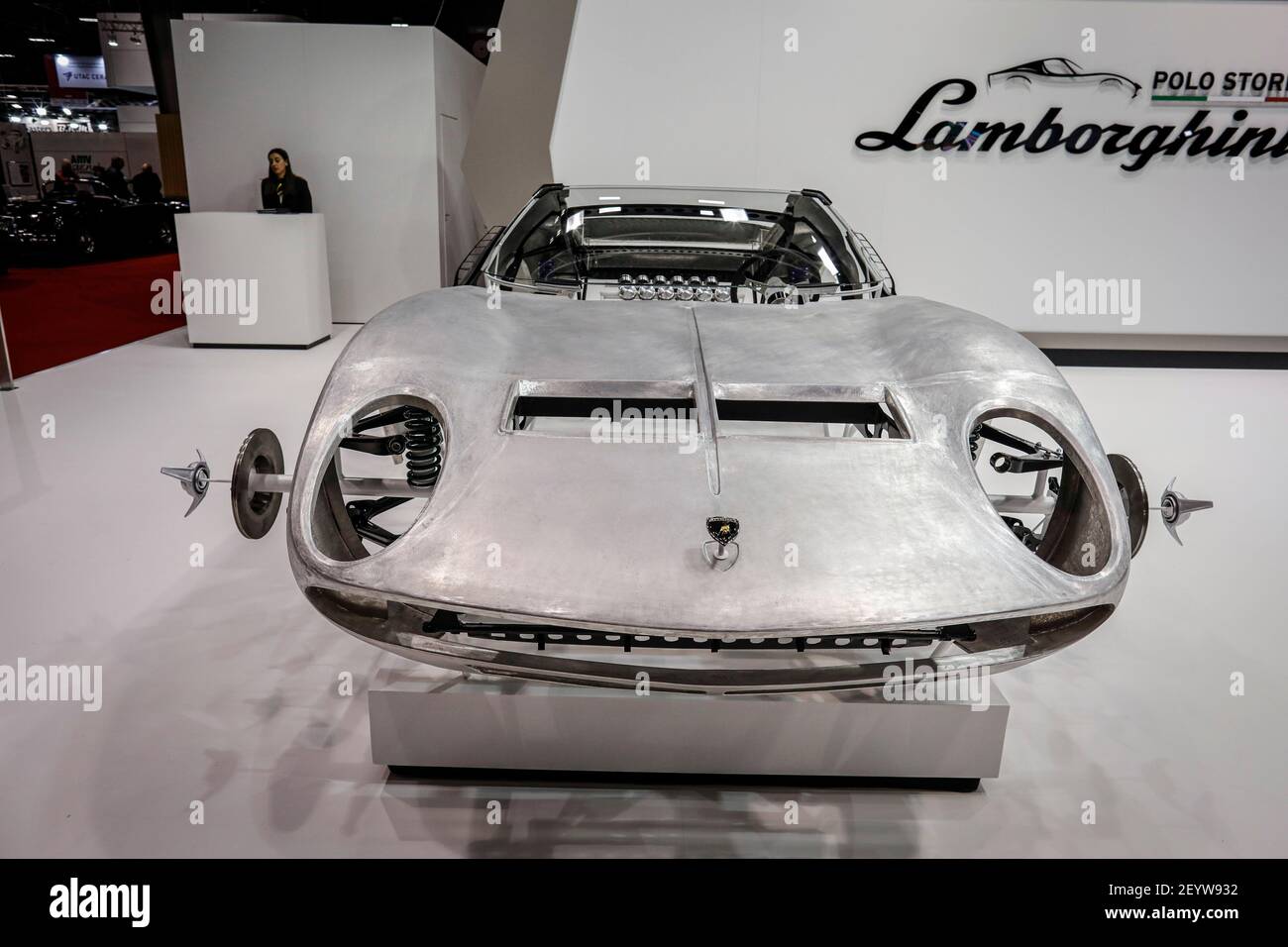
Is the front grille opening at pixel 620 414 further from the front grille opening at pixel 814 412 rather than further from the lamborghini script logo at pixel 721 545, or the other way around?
the lamborghini script logo at pixel 721 545

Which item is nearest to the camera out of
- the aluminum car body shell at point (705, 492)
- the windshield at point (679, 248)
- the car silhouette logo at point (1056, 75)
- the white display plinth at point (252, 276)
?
the aluminum car body shell at point (705, 492)

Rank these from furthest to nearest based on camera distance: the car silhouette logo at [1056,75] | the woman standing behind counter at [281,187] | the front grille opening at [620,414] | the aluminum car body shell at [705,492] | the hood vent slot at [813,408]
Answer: the woman standing behind counter at [281,187] < the car silhouette logo at [1056,75] < the hood vent slot at [813,408] < the front grille opening at [620,414] < the aluminum car body shell at [705,492]

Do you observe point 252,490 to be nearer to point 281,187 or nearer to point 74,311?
point 281,187

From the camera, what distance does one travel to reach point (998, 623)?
5.34 feet

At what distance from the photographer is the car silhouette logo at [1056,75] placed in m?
6.32

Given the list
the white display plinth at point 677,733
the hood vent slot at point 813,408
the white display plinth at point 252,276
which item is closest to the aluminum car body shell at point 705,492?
the hood vent slot at point 813,408

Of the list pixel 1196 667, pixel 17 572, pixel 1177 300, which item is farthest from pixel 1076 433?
pixel 1177 300

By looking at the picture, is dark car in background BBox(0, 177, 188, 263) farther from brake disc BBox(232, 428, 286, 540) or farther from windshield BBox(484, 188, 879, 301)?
brake disc BBox(232, 428, 286, 540)

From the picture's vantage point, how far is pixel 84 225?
10664 mm

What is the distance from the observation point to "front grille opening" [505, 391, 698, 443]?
171 cm

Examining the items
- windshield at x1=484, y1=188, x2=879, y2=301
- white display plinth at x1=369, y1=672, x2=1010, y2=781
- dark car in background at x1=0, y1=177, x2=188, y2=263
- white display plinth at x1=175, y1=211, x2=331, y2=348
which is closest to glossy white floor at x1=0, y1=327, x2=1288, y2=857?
white display plinth at x1=369, y1=672, x2=1010, y2=781

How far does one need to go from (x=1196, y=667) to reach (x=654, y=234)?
2.26 metres

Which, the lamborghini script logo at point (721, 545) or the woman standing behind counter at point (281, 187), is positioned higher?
the woman standing behind counter at point (281, 187)

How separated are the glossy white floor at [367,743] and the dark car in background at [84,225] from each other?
8.30 metres
